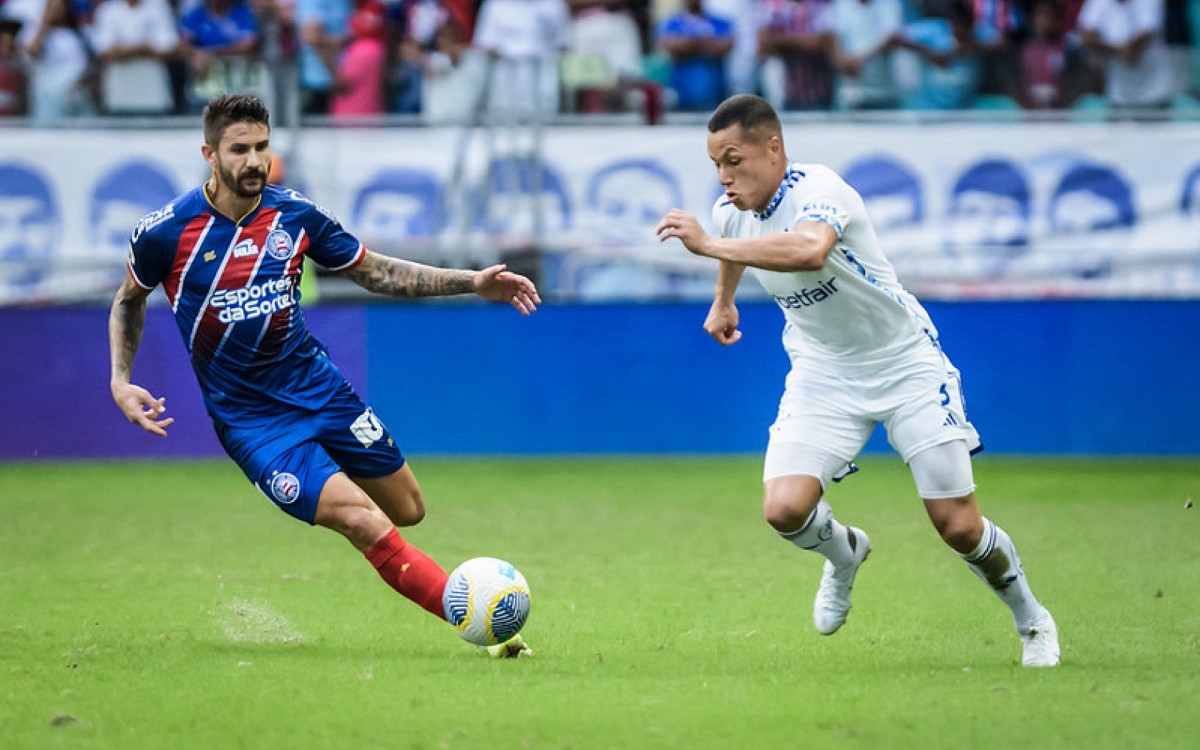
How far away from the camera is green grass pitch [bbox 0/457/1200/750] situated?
4.99 meters

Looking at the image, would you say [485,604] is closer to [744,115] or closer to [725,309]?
[725,309]

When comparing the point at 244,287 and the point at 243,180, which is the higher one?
the point at 243,180

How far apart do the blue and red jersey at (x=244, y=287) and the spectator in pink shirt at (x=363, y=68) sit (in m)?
7.33

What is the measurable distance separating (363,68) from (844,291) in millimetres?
8626

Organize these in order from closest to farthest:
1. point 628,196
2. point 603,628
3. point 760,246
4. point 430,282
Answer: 1. point 760,246
2. point 430,282
3. point 603,628
4. point 628,196

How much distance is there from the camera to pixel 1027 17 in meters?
14.2

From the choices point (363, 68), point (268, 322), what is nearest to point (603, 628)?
point (268, 322)

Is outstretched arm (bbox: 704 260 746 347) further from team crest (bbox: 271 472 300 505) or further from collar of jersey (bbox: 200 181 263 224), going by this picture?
collar of jersey (bbox: 200 181 263 224)

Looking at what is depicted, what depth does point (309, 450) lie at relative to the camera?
625 cm

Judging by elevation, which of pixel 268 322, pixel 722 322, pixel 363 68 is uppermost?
pixel 363 68

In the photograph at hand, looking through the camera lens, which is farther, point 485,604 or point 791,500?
point 791,500

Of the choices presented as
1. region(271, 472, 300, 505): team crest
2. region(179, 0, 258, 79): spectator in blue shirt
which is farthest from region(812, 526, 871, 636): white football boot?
region(179, 0, 258, 79): spectator in blue shirt

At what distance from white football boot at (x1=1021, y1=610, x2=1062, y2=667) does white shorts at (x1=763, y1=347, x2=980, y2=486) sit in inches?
28.7

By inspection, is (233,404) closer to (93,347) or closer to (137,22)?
(93,347)
